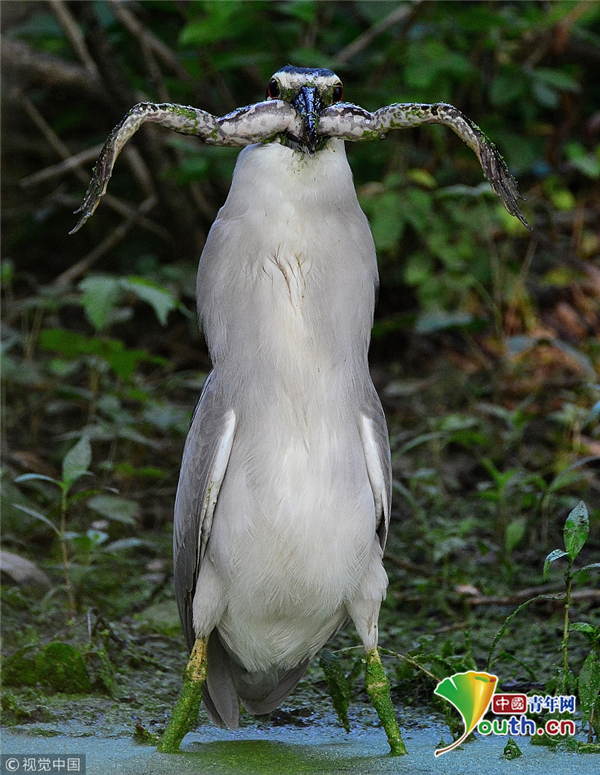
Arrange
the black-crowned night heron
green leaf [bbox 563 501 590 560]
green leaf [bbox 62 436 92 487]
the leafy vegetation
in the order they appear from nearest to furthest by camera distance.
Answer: the black-crowned night heron < green leaf [bbox 563 501 590 560] < green leaf [bbox 62 436 92 487] < the leafy vegetation

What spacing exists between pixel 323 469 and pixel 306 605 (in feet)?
1.51

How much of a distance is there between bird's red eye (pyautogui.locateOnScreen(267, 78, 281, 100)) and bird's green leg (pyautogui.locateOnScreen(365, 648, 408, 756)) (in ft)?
5.61

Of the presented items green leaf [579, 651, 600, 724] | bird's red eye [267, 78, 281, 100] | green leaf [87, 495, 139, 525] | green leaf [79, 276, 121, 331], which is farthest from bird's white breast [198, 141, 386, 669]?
green leaf [79, 276, 121, 331]

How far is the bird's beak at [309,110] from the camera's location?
2.70 meters

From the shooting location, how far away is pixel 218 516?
3010 millimetres

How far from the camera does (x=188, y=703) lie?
2.99 m

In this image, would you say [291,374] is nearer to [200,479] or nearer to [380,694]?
[200,479]

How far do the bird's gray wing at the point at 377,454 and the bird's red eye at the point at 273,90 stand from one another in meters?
0.97

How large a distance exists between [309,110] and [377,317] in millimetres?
4648

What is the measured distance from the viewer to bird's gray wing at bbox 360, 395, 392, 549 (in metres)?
3.05

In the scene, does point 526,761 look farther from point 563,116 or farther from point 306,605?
point 563,116

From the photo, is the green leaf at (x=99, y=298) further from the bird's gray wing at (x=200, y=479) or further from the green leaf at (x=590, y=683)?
the green leaf at (x=590, y=683)

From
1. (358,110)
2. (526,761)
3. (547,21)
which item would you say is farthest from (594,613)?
(547,21)

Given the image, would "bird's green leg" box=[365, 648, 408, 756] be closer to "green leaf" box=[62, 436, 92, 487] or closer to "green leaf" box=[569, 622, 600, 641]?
"green leaf" box=[569, 622, 600, 641]
